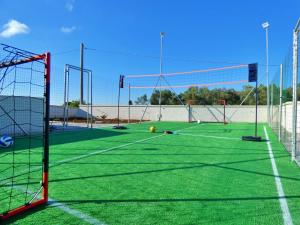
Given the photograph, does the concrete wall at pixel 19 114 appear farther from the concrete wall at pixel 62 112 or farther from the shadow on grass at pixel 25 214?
the concrete wall at pixel 62 112

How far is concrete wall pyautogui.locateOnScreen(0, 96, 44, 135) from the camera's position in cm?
991

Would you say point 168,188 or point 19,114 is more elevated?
point 19,114

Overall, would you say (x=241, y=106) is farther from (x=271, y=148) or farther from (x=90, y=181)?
(x=90, y=181)

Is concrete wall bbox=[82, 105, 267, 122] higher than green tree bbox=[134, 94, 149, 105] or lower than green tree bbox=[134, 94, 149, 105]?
lower

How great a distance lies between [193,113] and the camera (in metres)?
22.4

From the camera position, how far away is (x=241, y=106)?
21141 millimetres

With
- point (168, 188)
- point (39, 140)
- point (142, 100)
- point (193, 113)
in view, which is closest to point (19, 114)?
point (39, 140)

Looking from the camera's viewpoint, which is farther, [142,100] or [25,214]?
[142,100]

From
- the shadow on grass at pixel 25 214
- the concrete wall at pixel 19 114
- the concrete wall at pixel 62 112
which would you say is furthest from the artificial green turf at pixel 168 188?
the concrete wall at pixel 62 112

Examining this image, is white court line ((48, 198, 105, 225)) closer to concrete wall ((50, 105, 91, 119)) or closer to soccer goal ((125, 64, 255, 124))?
concrete wall ((50, 105, 91, 119))

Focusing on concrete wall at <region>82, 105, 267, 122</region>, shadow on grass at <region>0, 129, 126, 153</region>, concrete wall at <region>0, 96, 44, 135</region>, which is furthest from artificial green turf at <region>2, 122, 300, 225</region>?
concrete wall at <region>82, 105, 267, 122</region>

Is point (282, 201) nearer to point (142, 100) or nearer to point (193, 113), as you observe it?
point (193, 113)

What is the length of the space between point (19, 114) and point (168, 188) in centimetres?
858

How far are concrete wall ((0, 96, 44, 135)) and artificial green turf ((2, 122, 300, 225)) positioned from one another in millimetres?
4385
